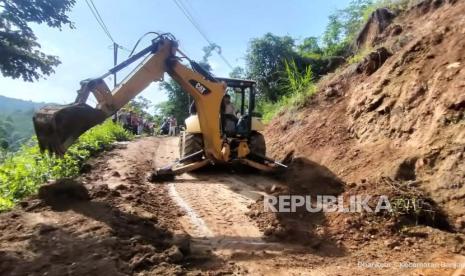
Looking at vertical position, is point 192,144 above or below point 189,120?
below

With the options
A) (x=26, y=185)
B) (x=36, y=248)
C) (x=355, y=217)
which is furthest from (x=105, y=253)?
(x=26, y=185)

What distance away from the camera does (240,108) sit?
9.87 metres

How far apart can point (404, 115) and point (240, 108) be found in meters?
3.99

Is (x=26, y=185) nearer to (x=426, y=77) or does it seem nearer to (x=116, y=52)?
(x=426, y=77)

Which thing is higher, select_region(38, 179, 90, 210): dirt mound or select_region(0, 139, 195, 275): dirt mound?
select_region(38, 179, 90, 210): dirt mound

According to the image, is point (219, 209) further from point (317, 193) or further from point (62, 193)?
point (62, 193)

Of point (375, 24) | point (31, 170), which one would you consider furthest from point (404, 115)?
point (31, 170)

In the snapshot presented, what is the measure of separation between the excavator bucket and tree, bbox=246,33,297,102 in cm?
1747

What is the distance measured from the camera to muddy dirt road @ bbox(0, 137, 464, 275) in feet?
11.6

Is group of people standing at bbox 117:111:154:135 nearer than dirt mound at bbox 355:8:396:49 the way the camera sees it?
No

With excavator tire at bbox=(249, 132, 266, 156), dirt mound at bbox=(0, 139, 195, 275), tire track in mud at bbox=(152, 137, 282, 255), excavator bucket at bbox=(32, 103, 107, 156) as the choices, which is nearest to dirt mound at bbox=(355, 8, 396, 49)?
excavator tire at bbox=(249, 132, 266, 156)

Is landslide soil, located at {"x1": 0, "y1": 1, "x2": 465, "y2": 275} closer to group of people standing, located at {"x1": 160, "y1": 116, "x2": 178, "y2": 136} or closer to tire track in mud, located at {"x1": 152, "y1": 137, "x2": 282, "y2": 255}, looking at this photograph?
tire track in mud, located at {"x1": 152, "y1": 137, "x2": 282, "y2": 255}

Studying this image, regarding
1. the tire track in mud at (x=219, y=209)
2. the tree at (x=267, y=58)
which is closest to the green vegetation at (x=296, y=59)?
the tree at (x=267, y=58)

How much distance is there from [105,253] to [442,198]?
4134mm
